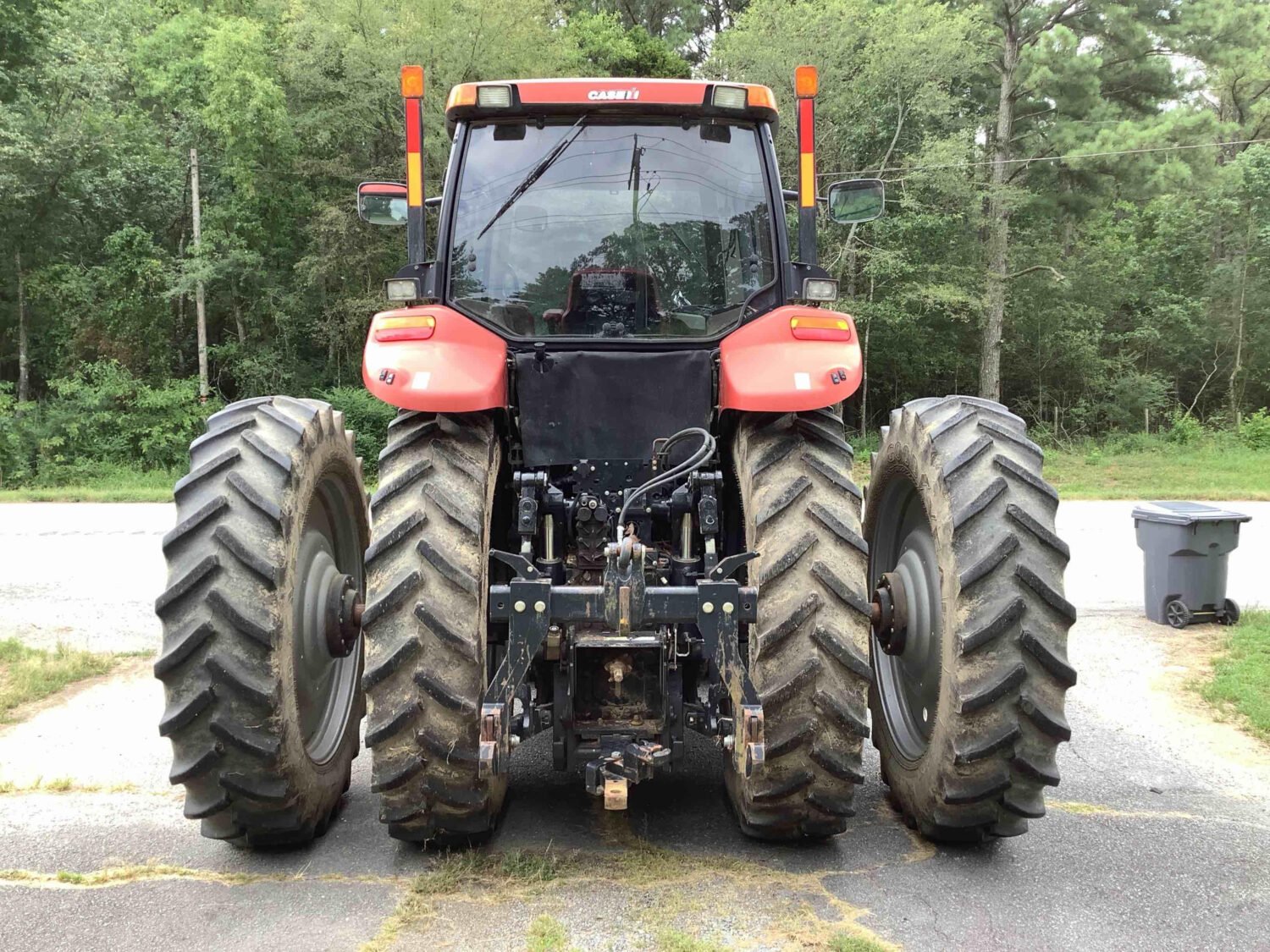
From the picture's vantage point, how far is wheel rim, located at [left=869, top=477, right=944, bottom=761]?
140 inches

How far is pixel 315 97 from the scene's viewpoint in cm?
2447

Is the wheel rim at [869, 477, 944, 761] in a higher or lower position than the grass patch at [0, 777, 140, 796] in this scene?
higher

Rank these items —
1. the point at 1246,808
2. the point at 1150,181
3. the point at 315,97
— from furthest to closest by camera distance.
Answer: the point at 315,97 < the point at 1150,181 < the point at 1246,808

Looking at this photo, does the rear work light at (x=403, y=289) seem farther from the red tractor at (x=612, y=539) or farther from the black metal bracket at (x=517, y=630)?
the black metal bracket at (x=517, y=630)

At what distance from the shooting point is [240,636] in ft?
10.00

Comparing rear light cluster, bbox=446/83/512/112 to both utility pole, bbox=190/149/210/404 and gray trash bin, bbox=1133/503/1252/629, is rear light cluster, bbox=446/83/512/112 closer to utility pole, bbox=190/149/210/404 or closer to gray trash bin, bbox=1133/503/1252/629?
gray trash bin, bbox=1133/503/1252/629

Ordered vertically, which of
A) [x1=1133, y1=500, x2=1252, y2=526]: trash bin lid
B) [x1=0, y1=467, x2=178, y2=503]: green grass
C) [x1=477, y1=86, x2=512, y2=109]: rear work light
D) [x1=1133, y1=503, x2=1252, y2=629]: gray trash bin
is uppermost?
[x1=477, y1=86, x2=512, y2=109]: rear work light

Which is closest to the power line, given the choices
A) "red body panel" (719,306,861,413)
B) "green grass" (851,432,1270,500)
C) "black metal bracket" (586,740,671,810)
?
"green grass" (851,432,1270,500)

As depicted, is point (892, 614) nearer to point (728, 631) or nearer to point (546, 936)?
point (728, 631)

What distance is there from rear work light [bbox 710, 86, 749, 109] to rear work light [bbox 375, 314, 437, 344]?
1.35 meters

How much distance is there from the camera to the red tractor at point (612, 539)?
119 inches

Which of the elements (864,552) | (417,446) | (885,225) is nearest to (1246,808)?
(864,552)

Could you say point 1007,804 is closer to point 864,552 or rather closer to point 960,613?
point 960,613

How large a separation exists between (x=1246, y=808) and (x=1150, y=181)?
2264cm
